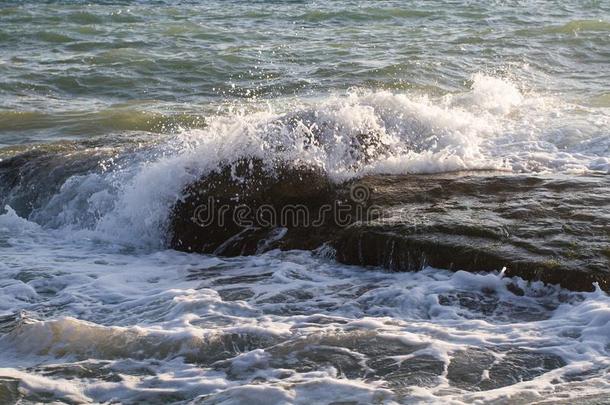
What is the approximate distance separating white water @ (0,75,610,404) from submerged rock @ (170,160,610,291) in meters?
0.14

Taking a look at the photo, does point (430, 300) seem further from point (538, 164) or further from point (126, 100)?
point (126, 100)

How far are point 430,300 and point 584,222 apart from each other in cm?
125

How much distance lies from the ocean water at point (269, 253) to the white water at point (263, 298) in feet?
0.05

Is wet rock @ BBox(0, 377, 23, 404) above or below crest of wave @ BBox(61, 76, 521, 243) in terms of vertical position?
below

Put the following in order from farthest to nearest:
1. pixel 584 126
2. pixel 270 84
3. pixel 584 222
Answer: pixel 270 84 < pixel 584 126 < pixel 584 222

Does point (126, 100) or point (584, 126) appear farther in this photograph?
point (126, 100)

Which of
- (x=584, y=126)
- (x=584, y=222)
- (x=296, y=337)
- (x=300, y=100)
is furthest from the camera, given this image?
Result: (x=300, y=100)

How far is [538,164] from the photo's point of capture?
7141mm

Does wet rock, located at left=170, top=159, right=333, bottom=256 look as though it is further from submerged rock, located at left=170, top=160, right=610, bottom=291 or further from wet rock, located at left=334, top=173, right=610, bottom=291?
wet rock, located at left=334, top=173, right=610, bottom=291

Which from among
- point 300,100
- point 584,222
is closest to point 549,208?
point 584,222

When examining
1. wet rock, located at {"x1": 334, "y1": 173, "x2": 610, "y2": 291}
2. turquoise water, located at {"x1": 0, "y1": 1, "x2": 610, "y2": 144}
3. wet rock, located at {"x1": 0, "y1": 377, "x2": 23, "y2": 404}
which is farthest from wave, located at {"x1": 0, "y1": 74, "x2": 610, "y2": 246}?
wet rock, located at {"x1": 0, "y1": 377, "x2": 23, "y2": 404}

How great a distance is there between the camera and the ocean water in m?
4.05

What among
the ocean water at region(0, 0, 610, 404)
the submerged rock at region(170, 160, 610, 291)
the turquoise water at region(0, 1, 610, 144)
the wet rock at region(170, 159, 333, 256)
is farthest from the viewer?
the turquoise water at region(0, 1, 610, 144)

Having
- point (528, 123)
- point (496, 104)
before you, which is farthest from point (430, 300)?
point (496, 104)
